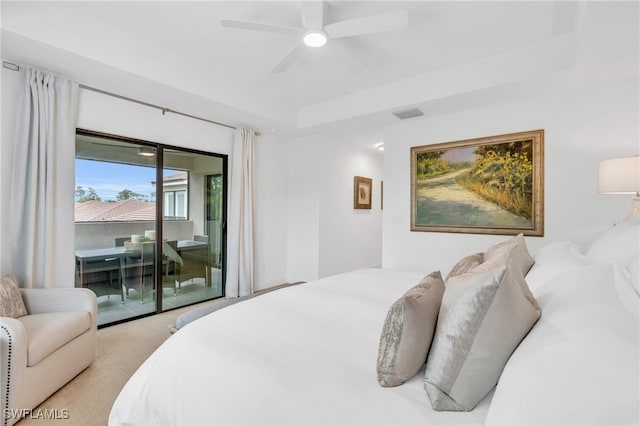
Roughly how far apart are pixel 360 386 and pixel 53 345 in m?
2.04

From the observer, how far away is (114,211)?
318 cm

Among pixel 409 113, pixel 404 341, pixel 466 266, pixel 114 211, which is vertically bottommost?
pixel 404 341

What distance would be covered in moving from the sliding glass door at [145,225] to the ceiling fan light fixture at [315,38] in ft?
7.29

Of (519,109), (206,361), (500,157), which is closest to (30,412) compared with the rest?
(206,361)

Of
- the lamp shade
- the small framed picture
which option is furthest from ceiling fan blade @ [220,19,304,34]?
the small framed picture

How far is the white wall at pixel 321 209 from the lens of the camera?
15.4 feet

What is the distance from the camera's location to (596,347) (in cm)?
64

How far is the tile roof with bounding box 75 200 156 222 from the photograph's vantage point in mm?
2971

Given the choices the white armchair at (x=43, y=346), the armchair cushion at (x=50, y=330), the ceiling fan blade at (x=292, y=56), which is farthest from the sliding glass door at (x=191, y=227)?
the ceiling fan blade at (x=292, y=56)

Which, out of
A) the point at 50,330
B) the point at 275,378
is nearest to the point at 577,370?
the point at 275,378

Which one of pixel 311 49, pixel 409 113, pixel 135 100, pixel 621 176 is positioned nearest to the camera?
pixel 621 176

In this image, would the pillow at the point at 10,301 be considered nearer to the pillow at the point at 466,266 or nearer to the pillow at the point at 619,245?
the pillow at the point at 466,266

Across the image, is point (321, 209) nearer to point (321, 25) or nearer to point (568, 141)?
point (321, 25)

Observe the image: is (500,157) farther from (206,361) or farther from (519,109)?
(206,361)
